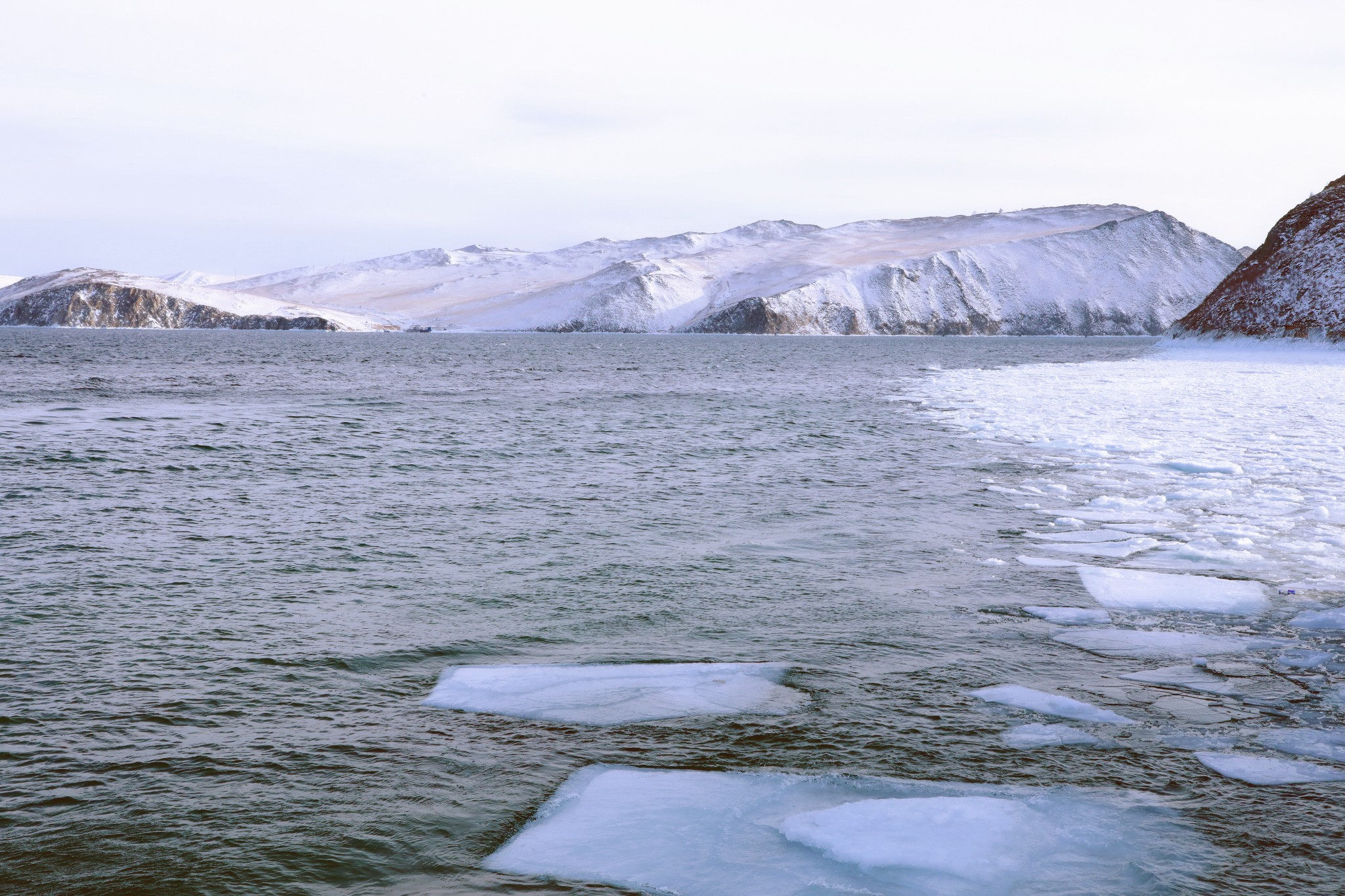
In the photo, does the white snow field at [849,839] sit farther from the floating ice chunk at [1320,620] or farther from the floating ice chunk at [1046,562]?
the floating ice chunk at [1046,562]

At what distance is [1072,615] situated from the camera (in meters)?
9.45

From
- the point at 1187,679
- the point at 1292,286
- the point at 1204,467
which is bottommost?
the point at 1187,679

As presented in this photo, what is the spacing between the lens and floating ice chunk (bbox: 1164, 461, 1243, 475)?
16.1m

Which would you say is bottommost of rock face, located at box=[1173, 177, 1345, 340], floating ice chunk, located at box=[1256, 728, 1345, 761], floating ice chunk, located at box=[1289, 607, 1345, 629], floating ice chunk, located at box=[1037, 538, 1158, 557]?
floating ice chunk, located at box=[1256, 728, 1345, 761]

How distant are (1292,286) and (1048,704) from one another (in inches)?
3173

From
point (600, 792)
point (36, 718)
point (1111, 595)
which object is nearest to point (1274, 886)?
point (600, 792)

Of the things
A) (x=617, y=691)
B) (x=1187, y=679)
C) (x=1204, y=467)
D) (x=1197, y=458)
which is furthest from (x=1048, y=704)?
(x=1197, y=458)

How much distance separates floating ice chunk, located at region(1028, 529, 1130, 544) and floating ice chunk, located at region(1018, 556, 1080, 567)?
968 mm

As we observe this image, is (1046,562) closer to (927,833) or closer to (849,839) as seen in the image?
(927,833)

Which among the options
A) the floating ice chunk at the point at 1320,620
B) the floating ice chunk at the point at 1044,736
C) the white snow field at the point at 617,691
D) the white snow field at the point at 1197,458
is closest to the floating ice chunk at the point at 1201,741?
the floating ice chunk at the point at 1044,736

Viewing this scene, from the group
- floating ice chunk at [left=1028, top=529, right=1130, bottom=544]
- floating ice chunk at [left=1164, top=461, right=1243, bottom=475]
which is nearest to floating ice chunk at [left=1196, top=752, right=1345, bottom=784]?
floating ice chunk at [left=1028, top=529, right=1130, bottom=544]

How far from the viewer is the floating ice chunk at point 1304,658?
785 cm

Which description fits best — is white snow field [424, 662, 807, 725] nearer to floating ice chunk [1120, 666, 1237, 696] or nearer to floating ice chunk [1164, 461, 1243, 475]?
floating ice chunk [1120, 666, 1237, 696]

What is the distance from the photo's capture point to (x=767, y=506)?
51.8 ft
